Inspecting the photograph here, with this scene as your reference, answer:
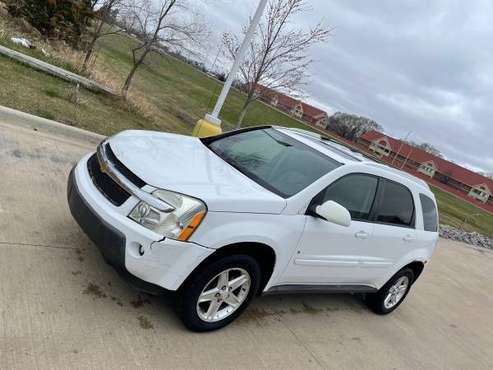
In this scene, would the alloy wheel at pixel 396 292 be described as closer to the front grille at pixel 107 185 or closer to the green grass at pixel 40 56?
the front grille at pixel 107 185

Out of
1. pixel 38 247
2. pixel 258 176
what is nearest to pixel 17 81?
pixel 38 247

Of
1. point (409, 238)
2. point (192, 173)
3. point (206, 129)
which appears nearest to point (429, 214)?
point (409, 238)

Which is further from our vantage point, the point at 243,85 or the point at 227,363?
the point at 243,85

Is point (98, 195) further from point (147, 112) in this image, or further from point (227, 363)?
point (147, 112)

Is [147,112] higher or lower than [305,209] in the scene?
lower

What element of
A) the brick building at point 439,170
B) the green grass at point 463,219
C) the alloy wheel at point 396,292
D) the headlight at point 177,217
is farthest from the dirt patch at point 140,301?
the brick building at point 439,170

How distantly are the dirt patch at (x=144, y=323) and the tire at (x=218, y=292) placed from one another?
0.25 m

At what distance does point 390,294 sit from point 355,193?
1.84m

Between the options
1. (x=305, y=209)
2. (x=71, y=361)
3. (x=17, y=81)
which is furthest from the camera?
(x=17, y=81)

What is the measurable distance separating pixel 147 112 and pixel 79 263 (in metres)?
10.0

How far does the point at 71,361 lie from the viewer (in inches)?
113

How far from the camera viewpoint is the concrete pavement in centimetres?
309

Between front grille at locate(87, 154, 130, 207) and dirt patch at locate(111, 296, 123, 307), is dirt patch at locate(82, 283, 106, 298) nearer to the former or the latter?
dirt patch at locate(111, 296, 123, 307)

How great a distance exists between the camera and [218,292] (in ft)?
12.0
